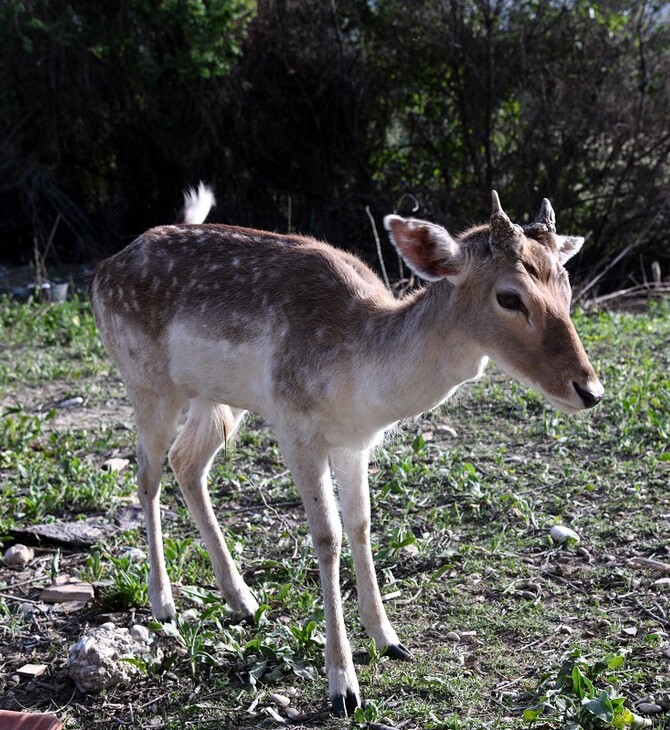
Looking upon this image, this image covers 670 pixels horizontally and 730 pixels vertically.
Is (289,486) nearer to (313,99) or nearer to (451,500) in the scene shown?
(451,500)

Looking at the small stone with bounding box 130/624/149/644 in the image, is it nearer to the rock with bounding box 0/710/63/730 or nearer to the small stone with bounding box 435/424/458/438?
the rock with bounding box 0/710/63/730

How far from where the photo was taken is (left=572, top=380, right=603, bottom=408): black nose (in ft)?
11.2

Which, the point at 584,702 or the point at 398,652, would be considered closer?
the point at 584,702

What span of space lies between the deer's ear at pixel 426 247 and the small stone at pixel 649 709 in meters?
1.71

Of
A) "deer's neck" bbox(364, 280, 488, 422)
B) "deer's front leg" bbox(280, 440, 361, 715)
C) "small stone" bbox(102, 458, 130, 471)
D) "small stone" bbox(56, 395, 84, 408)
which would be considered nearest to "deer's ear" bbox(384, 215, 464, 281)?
"deer's neck" bbox(364, 280, 488, 422)

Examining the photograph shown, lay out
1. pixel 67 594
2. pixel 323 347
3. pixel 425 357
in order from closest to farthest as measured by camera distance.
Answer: pixel 425 357
pixel 323 347
pixel 67 594

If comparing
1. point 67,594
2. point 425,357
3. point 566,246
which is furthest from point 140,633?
point 566,246

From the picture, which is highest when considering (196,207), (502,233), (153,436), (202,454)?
(502,233)

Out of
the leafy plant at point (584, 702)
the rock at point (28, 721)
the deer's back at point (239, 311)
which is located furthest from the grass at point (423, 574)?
the deer's back at point (239, 311)

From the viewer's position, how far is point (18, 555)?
5027 mm

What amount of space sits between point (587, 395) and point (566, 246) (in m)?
0.78

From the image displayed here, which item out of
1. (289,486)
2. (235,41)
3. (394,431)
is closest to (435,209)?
(235,41)

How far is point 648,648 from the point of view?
3.93 metres

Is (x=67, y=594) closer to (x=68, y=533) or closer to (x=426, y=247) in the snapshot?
(x=68, y=533)
